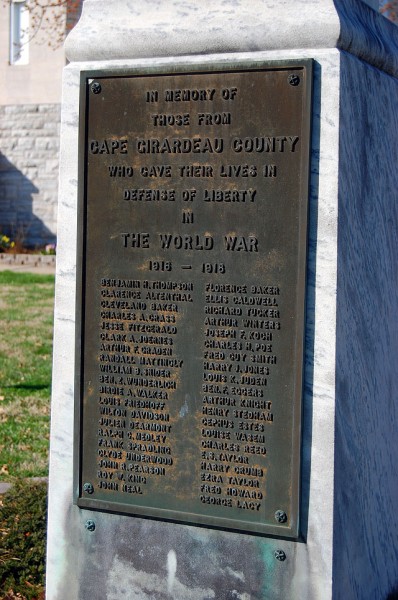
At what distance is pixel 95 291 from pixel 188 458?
792 mm

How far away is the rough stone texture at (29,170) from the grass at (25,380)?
28.0 feet

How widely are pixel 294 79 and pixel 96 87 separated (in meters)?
0.85

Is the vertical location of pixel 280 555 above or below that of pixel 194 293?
below

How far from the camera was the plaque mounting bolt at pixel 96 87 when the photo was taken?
13.4 ft

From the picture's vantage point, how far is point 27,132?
24.8m

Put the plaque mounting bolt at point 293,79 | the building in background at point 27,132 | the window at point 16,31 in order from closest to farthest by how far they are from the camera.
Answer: the plaque mounting bolt at point 293,79, the building in background at point 27,132, the window at point 16,31

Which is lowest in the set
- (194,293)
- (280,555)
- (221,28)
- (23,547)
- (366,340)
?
(23,547)

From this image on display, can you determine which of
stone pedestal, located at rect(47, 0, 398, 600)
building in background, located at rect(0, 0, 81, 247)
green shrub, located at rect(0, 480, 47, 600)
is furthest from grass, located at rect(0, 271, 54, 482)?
building in background, located at rect(0, 0, 81, 247)

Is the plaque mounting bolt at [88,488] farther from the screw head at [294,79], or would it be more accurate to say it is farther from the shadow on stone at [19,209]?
the shadow on stone at [19,209]

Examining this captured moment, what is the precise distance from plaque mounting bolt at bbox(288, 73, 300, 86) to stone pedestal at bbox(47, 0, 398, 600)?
76 mm

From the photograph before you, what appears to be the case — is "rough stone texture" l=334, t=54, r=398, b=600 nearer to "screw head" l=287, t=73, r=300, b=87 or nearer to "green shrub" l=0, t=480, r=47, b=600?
"screw head" l=287, t=73, r=300, b=87

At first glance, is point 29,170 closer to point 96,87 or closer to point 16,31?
point 16,31

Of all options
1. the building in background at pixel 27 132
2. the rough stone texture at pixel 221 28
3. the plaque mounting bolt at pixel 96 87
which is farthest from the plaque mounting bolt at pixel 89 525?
the building in background at pixel 27 132

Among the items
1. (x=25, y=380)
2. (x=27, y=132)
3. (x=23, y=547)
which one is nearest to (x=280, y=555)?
(x=23, y=547)
